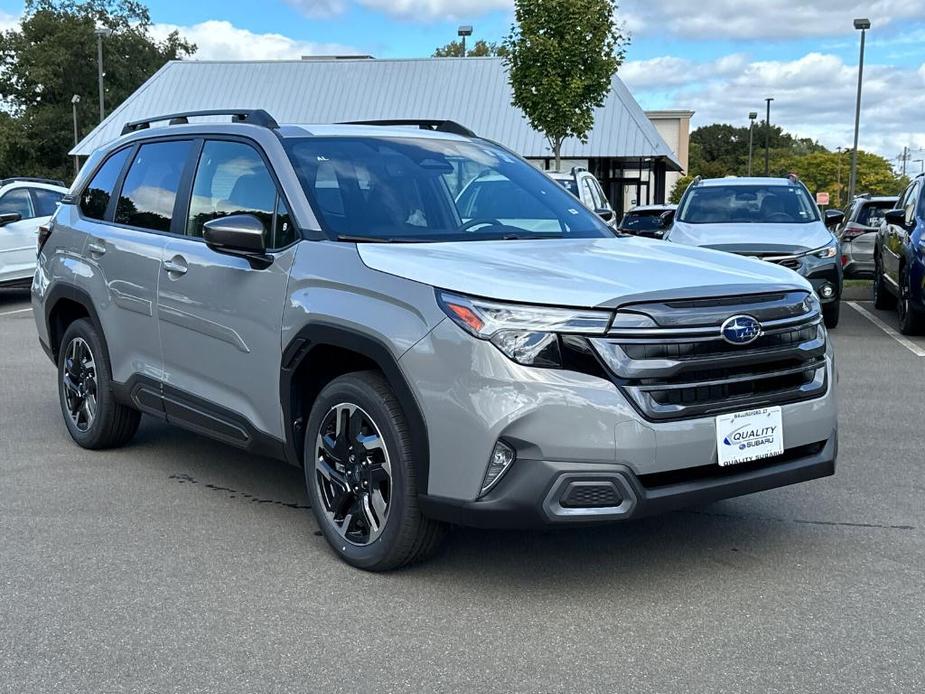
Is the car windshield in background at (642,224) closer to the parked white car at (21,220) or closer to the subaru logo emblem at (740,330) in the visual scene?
the parked white car at (21,220)

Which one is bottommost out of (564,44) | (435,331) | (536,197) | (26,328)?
(26,328)

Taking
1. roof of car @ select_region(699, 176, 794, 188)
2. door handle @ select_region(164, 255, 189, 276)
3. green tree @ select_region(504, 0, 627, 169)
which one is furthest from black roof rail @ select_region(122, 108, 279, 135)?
green tree @ select_region(504, 0, 627, 169)

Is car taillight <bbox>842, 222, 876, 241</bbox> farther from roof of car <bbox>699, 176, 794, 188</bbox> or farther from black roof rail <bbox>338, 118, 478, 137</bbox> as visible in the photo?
black roof rail <bbox>338, 118, 478, 137</bbox>

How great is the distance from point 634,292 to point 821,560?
1.55m

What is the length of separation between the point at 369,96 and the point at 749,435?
4153 cm

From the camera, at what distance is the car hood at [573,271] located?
3.86m

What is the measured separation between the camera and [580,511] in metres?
3.84

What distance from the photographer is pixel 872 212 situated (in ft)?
60.3

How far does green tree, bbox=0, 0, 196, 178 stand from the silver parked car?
2687 inches

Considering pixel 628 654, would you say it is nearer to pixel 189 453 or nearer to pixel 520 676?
pixel 520 676

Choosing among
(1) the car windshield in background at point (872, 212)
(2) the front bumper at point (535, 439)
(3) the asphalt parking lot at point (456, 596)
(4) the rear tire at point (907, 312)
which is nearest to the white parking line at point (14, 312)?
(3) the asphalt parking lot at point (456, 596)

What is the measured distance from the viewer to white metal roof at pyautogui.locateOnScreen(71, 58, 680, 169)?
135ft

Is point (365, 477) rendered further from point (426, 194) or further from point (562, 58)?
point (562, 58)

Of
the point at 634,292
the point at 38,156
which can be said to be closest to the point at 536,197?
the point at 634,292
